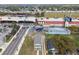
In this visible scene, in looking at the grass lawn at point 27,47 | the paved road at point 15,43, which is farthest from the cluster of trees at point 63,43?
the paved road at point 15,43

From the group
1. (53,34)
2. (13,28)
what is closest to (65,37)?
(53,34)

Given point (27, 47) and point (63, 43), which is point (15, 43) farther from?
point (63, 43)

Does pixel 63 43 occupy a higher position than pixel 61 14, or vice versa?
pixel 61 14

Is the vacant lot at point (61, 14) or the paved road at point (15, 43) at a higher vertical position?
the vacant lot at point (61, 14)

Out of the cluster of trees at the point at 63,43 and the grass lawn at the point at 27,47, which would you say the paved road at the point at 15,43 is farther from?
the cluster of trees at the point at 63,43

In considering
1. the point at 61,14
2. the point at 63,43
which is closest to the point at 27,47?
the point at 63,43
